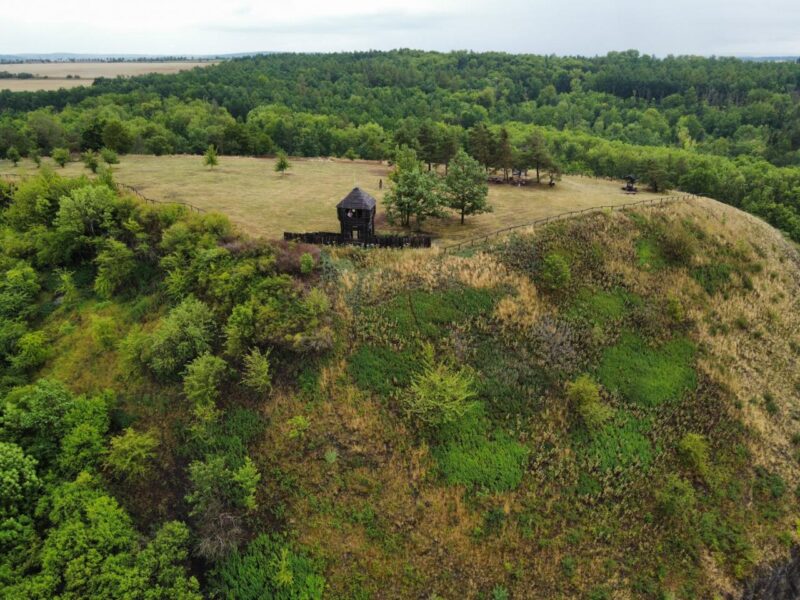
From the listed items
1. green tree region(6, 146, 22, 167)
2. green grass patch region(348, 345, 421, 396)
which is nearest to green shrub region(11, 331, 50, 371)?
green grass patch region(348, 345, 421, 396)

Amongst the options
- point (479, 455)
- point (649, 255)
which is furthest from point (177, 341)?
point (649, 255)

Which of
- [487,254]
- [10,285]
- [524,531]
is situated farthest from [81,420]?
[487,254]

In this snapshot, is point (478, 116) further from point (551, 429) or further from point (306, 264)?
point (551, 429)

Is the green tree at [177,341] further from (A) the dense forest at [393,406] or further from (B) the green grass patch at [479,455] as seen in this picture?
(B) the green grass patch at [479,455]

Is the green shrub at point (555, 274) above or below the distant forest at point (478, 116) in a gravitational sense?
below

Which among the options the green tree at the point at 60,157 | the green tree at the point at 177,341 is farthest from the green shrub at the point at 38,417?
the green tree at the point at 60,157
